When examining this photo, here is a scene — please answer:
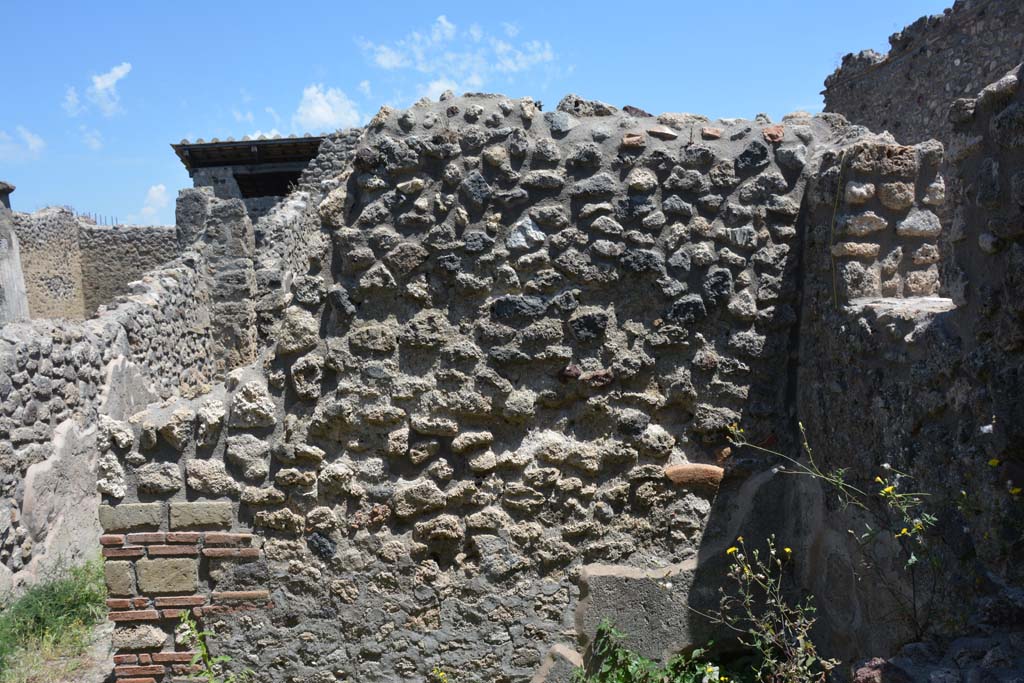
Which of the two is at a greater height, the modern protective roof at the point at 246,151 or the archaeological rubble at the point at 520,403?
the modern protective roof at the point at 246,151

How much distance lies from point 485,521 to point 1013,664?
8.17 feet

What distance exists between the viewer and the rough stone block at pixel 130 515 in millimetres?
3805

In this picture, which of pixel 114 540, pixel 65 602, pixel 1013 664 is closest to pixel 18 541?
pixel 65 602

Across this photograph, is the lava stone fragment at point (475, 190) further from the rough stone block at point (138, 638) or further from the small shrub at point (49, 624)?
the small shrub at point (49, 624)

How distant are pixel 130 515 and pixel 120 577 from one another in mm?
309

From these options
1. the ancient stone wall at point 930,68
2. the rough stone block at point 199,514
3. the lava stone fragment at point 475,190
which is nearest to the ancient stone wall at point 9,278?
the rough stone block at point 199,514

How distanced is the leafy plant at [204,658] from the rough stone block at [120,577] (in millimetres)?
287

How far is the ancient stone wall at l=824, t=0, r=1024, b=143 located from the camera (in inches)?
323

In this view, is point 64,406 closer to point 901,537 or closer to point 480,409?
point 480,409

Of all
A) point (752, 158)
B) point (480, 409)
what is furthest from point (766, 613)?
point (752, 158)

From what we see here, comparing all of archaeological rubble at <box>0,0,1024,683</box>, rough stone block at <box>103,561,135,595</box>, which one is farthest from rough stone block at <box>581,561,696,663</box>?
rough stone block at <box>103,561,135,595</box>

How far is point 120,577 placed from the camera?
3.84 metres

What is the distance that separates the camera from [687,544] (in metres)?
4.14

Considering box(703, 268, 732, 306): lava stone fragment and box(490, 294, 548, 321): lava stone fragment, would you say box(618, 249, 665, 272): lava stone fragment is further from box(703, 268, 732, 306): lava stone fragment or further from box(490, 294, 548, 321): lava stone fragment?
box(490, 294, 548, 321): lava stone fragment
